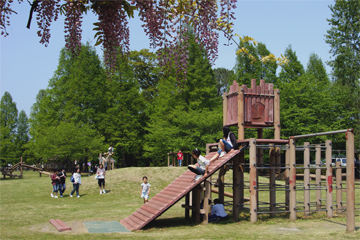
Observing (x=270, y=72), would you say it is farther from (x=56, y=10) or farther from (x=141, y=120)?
(x=56, y=10)

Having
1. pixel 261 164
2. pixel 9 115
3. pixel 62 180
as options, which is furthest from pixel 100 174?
pixel 9 115

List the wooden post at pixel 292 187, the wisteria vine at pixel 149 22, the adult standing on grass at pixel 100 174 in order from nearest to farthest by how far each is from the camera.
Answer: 1. the wisteria vine at pixel 149 22
2. the wooden post at pixel 292 187
3. the adult standing on grass at pixel 100 174

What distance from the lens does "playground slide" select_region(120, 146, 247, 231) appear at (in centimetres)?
1320

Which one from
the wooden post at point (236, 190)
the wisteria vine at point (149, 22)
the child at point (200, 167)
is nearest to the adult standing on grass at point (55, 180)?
the child at point (200, 167)

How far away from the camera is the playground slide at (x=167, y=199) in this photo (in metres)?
13.2

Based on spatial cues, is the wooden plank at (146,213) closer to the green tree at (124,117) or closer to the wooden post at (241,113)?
the wooden post at (241,113)

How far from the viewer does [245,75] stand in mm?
47875

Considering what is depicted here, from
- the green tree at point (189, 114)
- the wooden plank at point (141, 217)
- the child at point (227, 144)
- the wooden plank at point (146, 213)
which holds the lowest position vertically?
the wooden plank at point (141, 217)

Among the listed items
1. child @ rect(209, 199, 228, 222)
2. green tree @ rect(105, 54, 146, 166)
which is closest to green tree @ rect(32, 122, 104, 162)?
green tree @ rect(105, 54, 146, 166)

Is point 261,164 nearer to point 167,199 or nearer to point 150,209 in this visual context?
point 167,199

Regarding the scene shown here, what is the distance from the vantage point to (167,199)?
13.7 m

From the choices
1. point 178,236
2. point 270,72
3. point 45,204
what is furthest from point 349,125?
point 178,236

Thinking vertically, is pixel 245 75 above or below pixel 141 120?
above

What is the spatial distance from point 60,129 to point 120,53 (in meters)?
41.3
